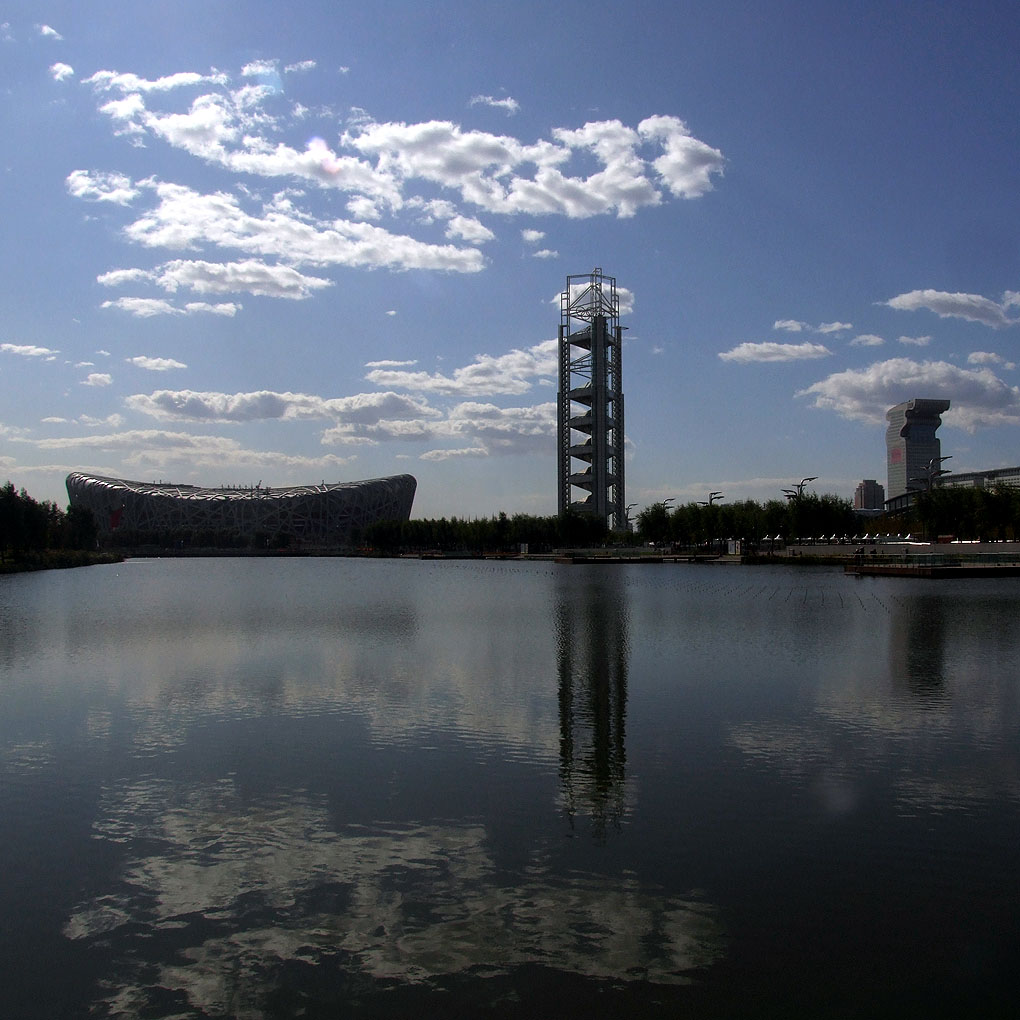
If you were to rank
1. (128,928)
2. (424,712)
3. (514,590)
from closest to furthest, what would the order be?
1. (128,928)
2. (424,712)
3. (514,590)

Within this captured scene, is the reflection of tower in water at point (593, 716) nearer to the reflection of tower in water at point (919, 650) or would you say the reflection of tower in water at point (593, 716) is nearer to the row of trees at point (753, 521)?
the reflection of tower in water at point (919, 650)

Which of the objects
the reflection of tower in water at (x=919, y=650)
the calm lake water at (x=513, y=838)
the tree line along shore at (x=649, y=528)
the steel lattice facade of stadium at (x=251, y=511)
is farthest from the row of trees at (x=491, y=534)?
the calm lake water at (x=513, y=838)

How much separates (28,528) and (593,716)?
219ft

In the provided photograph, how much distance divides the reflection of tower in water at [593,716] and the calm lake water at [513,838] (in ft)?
0.19

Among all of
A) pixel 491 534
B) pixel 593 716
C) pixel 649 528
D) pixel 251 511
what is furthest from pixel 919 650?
pixel 251 511

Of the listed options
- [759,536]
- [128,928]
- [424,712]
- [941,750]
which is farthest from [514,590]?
[759,536]

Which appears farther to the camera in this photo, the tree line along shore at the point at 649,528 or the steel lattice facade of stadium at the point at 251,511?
the steel lattice facade of stadium at the point at 251,511

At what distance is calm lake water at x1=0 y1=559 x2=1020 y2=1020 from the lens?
5551 millimetres

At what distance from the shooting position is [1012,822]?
811cm

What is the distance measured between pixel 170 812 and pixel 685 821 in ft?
14.8

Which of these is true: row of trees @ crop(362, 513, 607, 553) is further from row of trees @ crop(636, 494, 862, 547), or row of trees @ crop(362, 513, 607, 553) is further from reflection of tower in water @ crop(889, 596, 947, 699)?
reflection of tower in water @ crop(889, 596, 947, 699)

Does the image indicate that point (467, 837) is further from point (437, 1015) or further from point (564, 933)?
point (437, 1015)

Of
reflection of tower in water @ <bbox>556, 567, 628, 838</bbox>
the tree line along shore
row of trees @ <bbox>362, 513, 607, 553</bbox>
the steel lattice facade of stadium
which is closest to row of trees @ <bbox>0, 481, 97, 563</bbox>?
the tree line along shore

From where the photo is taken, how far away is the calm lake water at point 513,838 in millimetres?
5551
